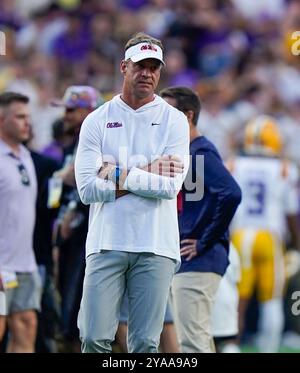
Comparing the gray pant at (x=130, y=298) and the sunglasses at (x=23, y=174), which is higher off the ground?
the sunglasses at (x=23, y=174)

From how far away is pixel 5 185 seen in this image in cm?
977

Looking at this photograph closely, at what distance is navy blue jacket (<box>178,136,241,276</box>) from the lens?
8812 mm

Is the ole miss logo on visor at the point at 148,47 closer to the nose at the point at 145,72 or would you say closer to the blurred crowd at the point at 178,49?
the nose at the point at 145,72

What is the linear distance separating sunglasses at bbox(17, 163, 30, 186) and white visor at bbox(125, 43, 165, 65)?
253 centimetres

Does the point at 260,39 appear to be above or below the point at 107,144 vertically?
above

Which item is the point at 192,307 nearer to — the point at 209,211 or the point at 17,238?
the point at 209,211

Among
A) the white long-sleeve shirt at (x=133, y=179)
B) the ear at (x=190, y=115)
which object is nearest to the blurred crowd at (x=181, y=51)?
the ear at (x=190, y=115)

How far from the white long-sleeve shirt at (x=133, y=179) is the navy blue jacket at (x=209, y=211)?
111 centimetres

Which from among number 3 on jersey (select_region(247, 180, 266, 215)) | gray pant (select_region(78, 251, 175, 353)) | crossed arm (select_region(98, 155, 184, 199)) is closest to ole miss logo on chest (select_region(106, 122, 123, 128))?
crossed arm (select_region(98, 155, 184, 199))

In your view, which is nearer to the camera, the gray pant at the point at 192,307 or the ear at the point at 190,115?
the gray pant at the point at 192,307

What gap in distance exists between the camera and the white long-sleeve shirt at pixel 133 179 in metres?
7.46
